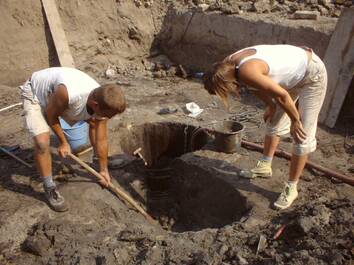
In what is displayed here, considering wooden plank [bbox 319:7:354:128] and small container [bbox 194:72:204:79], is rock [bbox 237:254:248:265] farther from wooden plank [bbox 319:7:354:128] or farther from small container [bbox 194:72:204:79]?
small container [bbox 194:72:204:79]

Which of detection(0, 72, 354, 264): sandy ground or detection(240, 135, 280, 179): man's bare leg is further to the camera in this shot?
detection(240, 135, 280, 179): man's bare leg

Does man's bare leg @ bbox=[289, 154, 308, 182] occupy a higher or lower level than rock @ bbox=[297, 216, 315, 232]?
higher

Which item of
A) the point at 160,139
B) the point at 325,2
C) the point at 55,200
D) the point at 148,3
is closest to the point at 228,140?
the point at 160,139

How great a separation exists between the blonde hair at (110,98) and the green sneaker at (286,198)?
1.75 m

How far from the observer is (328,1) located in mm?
6684

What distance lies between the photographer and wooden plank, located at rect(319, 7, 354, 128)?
5141 mm

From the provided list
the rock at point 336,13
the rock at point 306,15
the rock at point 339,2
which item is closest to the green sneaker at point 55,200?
the rock at point 306,15

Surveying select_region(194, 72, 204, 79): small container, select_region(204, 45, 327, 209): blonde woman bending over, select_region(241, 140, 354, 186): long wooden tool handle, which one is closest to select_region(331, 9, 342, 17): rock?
select_region(194, 72, 204, 79): small container

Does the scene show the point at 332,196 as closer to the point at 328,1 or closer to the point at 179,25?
the point at 328,1

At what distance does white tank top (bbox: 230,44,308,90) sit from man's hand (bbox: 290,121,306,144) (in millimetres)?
346

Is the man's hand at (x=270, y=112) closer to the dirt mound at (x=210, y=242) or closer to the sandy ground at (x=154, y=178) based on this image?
the sandy ground at (x=154, y=178)

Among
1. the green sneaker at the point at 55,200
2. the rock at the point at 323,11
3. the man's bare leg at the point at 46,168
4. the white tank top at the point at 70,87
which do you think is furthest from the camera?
the rock at the point at 323,11

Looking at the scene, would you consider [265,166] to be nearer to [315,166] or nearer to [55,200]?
[315,166]

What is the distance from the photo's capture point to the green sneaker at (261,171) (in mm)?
4227
